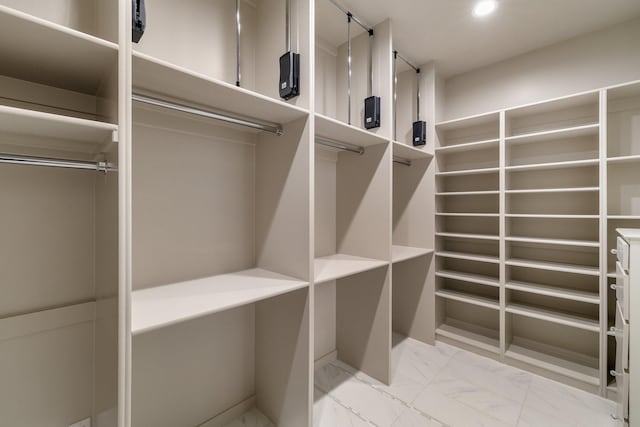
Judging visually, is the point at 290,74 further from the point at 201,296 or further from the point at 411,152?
the point at 411,152

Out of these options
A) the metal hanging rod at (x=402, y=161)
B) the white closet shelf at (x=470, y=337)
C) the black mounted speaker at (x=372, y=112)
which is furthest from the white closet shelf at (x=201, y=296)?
the white closet shelf at (x=470, y=337)

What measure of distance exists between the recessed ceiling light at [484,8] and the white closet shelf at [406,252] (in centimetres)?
172

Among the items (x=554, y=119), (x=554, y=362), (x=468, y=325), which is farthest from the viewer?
(x=468, y=325)

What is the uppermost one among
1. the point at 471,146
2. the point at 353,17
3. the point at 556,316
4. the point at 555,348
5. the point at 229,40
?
the point at 353,17

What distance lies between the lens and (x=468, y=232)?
2.57 meters

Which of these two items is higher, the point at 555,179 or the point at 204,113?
the point at 204,113

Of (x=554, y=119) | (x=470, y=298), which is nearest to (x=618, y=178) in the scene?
(x=554, y=119)

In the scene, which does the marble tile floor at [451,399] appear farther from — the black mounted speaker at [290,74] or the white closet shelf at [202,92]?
the black mounted speaker at [290,74]

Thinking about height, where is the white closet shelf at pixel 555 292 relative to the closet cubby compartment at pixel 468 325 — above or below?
above

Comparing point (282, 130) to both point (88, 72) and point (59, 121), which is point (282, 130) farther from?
point (59, 121)

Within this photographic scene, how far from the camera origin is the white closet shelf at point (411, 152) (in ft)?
6.94

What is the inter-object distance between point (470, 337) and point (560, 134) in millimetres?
1780

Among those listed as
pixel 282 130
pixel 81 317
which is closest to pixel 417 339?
pixel 282 130

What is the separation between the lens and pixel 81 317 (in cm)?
108
